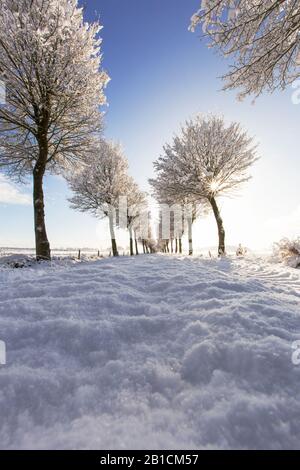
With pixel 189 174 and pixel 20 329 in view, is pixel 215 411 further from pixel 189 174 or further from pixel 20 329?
pixel 189 174

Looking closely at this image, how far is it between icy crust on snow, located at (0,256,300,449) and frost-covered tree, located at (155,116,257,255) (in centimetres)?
1158

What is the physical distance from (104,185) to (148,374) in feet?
60.0

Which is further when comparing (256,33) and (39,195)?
(39,195)

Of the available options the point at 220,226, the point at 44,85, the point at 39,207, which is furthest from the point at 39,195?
the point at 220,226

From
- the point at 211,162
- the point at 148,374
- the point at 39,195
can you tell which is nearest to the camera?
the point at 148,374

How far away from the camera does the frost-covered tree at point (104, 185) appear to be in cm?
1866

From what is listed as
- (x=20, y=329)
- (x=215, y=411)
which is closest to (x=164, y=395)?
(x=215, y=411)

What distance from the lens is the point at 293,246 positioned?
8.84 m

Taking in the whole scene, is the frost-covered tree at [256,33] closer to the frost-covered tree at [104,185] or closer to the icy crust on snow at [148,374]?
the icy crust on snow at [148,374]

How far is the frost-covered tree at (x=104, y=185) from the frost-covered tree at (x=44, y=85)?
28.4ft

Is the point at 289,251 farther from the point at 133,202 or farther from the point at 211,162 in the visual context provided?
the point at 133,202

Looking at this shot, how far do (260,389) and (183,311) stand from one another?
1.17 m

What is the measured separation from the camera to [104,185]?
62.0ft

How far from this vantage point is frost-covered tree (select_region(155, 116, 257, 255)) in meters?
13.4
